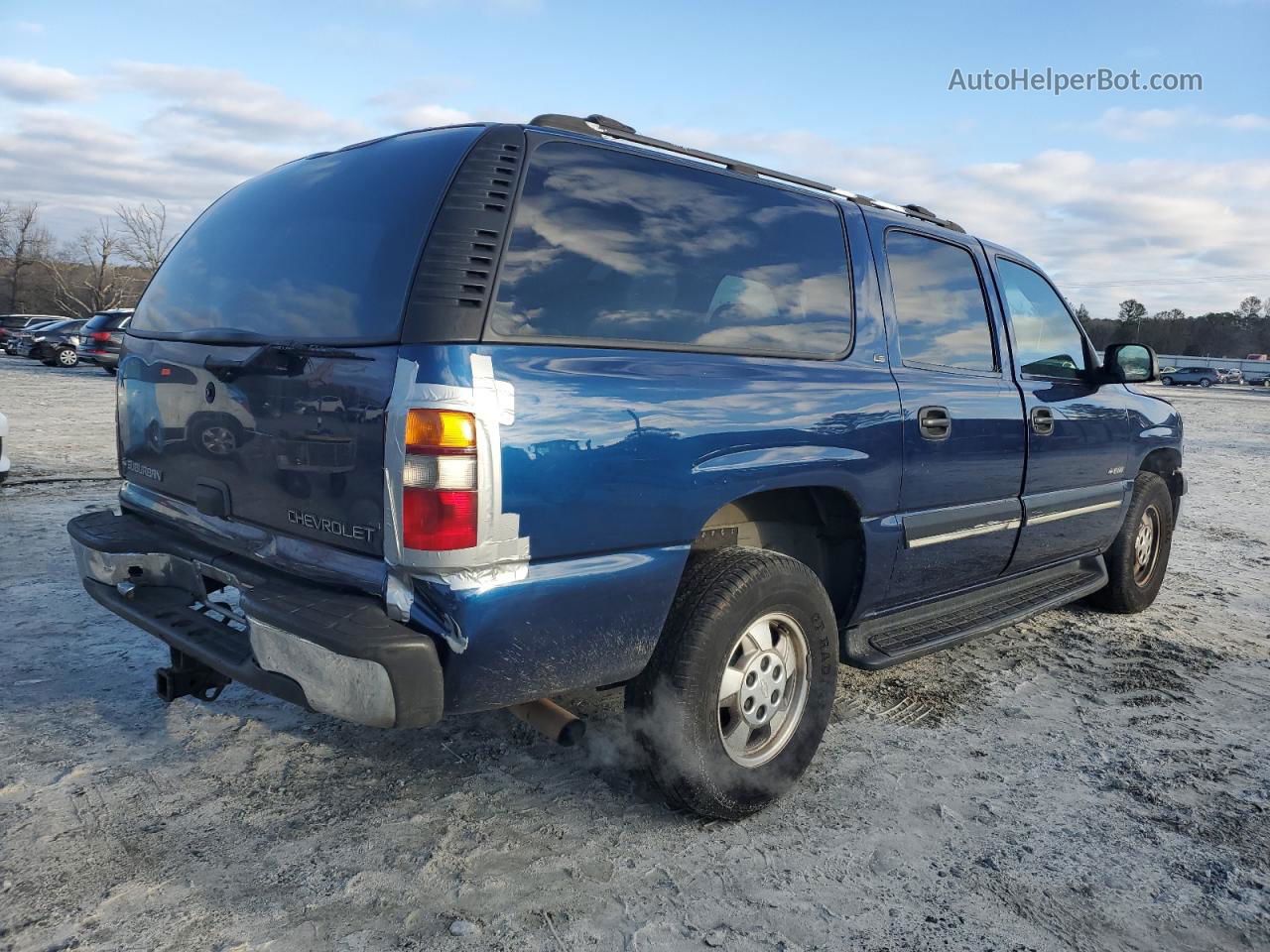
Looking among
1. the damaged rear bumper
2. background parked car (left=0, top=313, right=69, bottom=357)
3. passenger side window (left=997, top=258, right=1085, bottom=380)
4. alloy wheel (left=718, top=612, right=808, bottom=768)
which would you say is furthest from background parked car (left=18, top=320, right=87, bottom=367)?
alloy wheel (left=718, top=612, right=808, bottom=768)

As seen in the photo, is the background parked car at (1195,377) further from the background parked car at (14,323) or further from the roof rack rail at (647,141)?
the roof rack rail at (647,141)

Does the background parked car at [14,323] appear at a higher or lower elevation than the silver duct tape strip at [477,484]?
higher

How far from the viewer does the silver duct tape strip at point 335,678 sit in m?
2.16

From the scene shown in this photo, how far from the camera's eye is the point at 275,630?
89.7 inches

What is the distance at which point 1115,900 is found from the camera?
2549 millimetres

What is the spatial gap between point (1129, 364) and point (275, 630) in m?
4.29

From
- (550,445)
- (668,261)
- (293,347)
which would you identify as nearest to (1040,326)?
(668,261)

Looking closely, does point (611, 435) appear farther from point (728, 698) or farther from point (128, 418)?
point (128, 418)

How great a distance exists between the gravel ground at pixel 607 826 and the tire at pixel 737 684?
0.16 m

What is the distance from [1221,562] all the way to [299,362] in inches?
268

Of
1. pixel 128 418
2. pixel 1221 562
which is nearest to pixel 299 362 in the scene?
pixel 128 418

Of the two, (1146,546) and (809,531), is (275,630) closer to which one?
(809,531)

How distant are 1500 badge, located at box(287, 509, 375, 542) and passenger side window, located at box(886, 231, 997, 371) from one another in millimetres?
2149

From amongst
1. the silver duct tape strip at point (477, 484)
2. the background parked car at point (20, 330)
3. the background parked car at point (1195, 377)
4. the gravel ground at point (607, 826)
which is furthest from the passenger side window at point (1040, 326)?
the background parked car at point (1195, 377)
